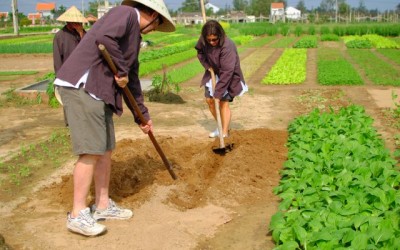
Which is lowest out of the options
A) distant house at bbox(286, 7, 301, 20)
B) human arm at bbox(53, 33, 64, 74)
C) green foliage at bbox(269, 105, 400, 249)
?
green foliage at bbox(269, 105, 400, 249)

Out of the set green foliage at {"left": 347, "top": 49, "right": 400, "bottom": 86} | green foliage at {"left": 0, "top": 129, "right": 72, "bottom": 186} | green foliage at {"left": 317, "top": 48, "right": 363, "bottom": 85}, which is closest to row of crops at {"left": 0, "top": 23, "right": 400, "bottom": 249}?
green foliage at {"left": 0, "top": 129, "right": 72, "bottom": 186}

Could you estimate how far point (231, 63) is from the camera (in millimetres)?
6145

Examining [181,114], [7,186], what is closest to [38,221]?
[7,186]

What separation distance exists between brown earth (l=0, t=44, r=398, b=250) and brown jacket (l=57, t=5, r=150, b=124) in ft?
3.66

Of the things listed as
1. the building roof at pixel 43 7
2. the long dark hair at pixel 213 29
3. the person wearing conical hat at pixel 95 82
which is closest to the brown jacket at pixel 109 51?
the person wearing conical hat at pixel 95 82

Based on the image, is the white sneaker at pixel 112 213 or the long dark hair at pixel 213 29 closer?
the white sneaker at pixel 112 213

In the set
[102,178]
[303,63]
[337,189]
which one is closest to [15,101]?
[102,178]

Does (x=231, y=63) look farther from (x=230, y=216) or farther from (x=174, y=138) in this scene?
(x=230, y=216)

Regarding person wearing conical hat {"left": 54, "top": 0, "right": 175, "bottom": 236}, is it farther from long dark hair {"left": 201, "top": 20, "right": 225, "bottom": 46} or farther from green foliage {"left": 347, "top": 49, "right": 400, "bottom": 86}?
green foliage {"left": 347, "top": 49, "right": 400, "bottom": 86}

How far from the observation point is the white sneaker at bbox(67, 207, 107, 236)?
3705 mm

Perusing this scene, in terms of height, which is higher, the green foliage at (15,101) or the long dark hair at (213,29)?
the long dark hair at (213,29)

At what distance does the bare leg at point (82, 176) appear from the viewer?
12.0 ft

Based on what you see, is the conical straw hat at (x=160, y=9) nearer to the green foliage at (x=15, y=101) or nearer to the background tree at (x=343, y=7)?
the green foliage at (x=15, y=101)

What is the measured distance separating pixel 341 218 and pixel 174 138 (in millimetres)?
3514
